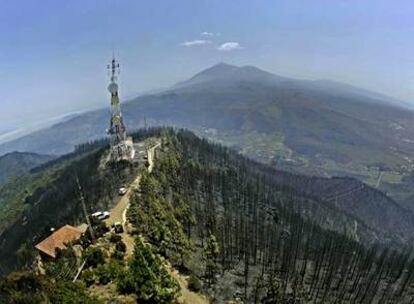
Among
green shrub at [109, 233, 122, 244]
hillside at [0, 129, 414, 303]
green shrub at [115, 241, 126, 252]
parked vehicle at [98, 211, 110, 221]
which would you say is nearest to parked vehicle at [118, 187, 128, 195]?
hillside at [0, 129, 414, 303]

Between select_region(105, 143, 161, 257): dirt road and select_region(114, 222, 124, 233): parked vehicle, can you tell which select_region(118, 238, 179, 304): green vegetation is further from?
select_region(114, 222, 124, 233): parked vehicle

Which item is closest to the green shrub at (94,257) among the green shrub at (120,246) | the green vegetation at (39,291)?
the green shrub at (120,246)

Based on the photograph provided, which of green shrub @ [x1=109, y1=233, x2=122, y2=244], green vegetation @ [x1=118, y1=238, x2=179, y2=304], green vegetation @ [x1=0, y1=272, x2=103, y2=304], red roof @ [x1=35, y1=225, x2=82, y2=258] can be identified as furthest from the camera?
red roof @ [x1=35, y1=225, x2=82, y2=258]

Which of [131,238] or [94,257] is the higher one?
[94,257]

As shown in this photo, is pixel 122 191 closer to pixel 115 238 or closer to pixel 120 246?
pixel 115 238

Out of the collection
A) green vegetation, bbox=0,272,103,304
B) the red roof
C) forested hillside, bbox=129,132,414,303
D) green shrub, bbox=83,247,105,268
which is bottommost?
forested hillside, bbox=129,132,414,303

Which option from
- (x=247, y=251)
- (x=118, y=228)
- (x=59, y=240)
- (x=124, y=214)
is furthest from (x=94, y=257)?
(x=247, y=251)

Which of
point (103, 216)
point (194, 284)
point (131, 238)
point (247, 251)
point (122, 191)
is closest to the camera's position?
point (194, 284)

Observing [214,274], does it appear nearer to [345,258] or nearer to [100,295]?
[100,295]

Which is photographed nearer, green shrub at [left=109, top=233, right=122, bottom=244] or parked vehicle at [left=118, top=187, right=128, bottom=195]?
green shrub at [left=109, top=233, right=122, bottom=244]
